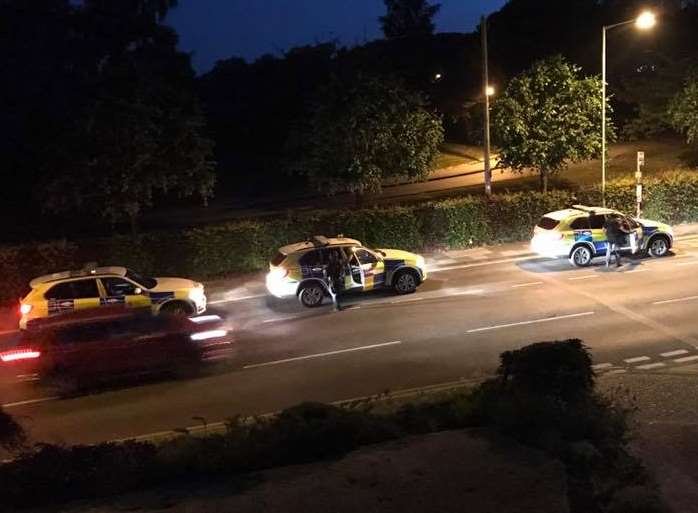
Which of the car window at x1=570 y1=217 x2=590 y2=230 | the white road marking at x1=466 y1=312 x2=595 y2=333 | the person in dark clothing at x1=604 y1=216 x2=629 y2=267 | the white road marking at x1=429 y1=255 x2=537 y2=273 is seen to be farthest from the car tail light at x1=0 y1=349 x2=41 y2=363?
the person in dark clothing at x1=604 y1=216 x2=629 y2=267

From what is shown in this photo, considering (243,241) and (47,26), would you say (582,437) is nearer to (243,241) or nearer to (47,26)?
(243,241)

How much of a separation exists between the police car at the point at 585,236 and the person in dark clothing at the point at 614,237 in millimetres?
233

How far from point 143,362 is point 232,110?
4866 centimetres

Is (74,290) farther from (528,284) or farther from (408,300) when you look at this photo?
(528,284)

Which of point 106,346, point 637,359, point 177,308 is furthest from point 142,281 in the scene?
point 637,359

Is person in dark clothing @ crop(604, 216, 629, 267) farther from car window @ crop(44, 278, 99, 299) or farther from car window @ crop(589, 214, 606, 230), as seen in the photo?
car window @ crop(44, 278, 99, 299)

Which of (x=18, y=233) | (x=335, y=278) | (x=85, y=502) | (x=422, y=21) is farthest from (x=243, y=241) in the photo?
(x=422, y=21)

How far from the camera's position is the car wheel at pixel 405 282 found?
62.3ft

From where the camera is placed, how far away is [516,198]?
25266 millimetres

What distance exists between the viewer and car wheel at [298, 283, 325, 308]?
1851 centimetres

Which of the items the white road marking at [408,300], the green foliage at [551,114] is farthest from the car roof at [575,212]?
the green foliage at [551,114]

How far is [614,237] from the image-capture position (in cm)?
2056

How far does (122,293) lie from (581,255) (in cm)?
1185

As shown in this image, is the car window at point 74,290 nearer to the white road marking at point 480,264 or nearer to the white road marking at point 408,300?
the white road marking at point 408,300
